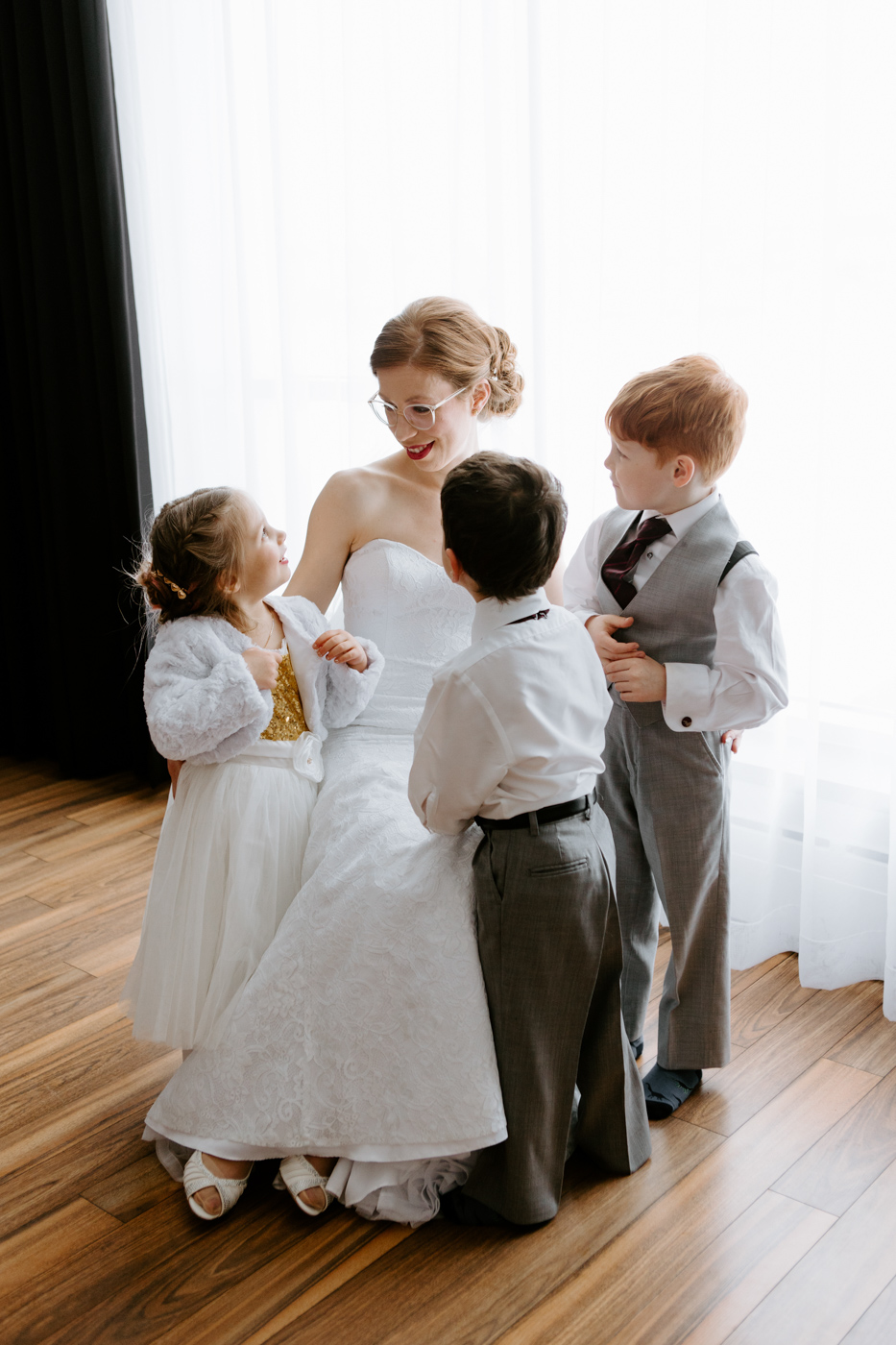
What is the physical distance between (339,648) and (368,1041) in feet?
2.02

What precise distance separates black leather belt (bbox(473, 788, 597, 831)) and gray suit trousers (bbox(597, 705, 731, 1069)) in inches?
9.4

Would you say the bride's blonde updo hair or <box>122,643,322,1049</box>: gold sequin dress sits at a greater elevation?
the bride's blonde updo hair

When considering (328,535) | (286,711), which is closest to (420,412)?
(328,535)

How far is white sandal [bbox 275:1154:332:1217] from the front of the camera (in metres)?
1.56

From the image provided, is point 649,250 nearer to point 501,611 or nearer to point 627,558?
point 627,558

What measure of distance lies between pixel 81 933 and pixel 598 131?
206cm

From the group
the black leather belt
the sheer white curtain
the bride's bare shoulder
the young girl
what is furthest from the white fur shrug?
the sheer white curtain

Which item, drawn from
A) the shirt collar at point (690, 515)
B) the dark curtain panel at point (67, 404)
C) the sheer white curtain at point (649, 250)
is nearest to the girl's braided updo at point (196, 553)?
the shirt collar at point (690, 515)

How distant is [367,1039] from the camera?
154 cm

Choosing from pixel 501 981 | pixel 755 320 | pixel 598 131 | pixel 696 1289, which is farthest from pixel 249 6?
pixel 696 1289

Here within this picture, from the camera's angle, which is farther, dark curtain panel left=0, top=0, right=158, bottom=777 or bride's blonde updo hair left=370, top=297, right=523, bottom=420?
dark curtain panel left=0, top=0, right=158, bottom=777

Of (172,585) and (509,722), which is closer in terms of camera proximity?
(509,722)

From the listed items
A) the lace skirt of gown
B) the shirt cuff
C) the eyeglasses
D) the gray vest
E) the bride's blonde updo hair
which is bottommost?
the lace skirt of gown

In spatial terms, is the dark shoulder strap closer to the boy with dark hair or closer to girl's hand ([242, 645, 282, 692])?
the boy with dark hair
